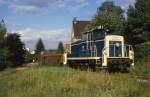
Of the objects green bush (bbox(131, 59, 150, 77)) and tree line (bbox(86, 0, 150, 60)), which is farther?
tree line (bbox(86, 0, 150, 60))

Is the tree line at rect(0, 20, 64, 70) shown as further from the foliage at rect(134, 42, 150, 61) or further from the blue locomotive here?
the foliage at rect(134, 42, 150, 61)

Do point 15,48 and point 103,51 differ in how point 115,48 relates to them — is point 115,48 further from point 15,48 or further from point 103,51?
point 15,48

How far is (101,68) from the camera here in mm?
29797

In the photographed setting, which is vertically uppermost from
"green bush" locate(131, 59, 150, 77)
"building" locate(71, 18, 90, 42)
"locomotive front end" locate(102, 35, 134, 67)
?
"building" locate(71, 18, 90, 42)

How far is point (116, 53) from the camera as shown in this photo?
31.3m

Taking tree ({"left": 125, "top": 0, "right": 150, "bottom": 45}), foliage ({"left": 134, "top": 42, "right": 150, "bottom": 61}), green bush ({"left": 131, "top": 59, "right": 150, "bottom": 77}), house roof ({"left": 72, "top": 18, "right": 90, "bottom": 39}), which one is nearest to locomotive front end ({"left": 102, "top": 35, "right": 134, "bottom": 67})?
foliage ({"left": 134, "top": 42, "right": 150, "bottom": 61})

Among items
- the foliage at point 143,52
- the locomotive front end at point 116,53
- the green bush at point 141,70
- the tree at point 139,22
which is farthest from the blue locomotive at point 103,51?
the tree at point 139,22

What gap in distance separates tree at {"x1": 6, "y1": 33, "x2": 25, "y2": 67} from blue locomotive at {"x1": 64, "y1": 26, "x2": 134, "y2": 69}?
20995 mm

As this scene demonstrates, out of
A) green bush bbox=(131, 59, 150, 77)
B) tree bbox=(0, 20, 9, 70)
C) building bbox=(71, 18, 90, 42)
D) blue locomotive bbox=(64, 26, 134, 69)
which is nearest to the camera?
green bush bbox=(131, 59, 150, 77)

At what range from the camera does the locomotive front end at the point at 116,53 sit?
1178 inches

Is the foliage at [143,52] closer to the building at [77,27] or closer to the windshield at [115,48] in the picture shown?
the windshield at [115,48]

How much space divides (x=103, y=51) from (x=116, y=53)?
1.70 metres

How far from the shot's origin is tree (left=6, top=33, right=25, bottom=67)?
176 ft

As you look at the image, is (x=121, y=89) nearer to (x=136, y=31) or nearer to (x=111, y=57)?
(x=111, y=57)
